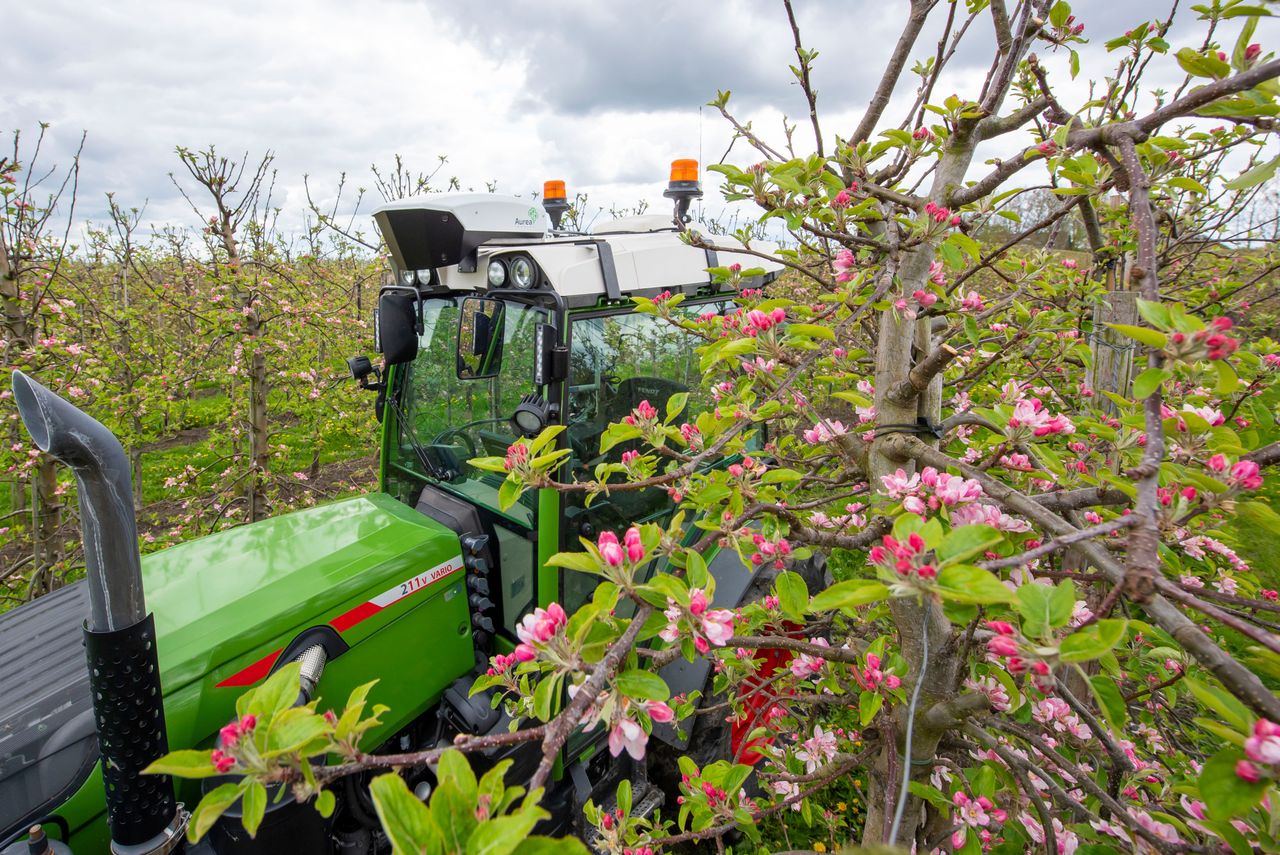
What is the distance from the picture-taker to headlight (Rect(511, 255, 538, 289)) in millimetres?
2072

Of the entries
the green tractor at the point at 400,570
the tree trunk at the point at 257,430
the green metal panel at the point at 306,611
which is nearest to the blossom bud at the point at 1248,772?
the green tractor at the point at 400,570

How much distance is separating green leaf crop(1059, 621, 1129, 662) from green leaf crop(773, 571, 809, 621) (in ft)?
1.85

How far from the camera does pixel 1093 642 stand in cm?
68

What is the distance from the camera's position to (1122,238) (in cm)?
212

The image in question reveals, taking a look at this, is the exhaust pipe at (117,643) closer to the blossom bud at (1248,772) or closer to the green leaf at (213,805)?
the green leaf at (213,805)

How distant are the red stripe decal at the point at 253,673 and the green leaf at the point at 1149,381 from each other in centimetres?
222

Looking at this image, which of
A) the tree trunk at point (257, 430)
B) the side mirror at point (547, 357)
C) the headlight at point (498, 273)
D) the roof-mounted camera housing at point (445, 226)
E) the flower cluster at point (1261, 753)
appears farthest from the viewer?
the tree trunk at point (257, 430)

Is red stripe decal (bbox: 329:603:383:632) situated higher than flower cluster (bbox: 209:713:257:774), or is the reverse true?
flower cluster (bbox: 209:713:257:774)

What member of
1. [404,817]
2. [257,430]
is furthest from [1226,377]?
[257,430]

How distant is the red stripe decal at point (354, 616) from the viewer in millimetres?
1955

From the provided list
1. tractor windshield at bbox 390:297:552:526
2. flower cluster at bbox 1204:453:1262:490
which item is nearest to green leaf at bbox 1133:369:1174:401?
flower cluster at bbox 1204:453:1262:490

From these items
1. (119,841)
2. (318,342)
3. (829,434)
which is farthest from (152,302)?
(829,434)

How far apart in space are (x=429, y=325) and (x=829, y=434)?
190cm

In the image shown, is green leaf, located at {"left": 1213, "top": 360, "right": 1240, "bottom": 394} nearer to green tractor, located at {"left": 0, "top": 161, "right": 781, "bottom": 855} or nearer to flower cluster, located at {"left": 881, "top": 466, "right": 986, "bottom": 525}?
flower cluster, located at {"left": 881, "top": 466, "right": 986, "bottom": 525}
